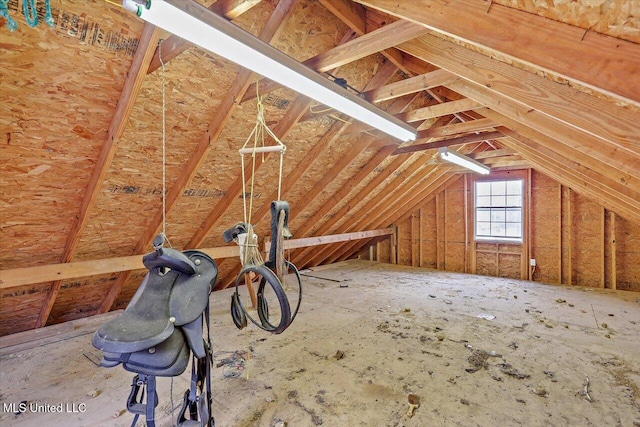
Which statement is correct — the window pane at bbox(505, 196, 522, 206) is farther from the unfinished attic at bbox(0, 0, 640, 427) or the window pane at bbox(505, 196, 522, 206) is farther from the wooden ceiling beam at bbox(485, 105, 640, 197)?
the wooden ceiling beam at bbox(485, 105, 640, 197)

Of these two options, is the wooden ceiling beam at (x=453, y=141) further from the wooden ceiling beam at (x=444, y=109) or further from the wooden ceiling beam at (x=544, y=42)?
the wooden ceiling beam at (x=544, y=42)

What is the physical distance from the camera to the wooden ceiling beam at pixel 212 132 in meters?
2.14

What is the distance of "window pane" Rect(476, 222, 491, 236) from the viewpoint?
6993mm

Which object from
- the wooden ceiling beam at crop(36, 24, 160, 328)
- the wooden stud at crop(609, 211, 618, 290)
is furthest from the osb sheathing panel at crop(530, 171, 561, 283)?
the wooden ceiling beam at crop(36, 24, 160, 328)

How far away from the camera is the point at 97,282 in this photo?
3.72 metres

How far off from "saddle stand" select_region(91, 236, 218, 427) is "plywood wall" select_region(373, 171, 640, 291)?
7.05 metres

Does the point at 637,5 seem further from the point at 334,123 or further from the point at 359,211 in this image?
the point at 359,211

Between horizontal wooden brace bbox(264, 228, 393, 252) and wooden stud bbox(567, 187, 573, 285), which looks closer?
horizontal wooden brace bbox(264, 228, 393, 252)

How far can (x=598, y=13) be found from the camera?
2.44 feet

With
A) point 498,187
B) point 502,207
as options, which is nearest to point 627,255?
point 502,207

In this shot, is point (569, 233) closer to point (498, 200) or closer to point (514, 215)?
point (514, 215)

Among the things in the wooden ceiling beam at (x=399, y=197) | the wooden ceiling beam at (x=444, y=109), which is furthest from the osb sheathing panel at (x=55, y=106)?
the wooden ceiling beam at (x=399, y=197)

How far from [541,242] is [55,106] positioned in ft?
26.3

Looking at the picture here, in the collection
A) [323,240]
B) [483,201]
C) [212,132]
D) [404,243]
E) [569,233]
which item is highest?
[212,132]
